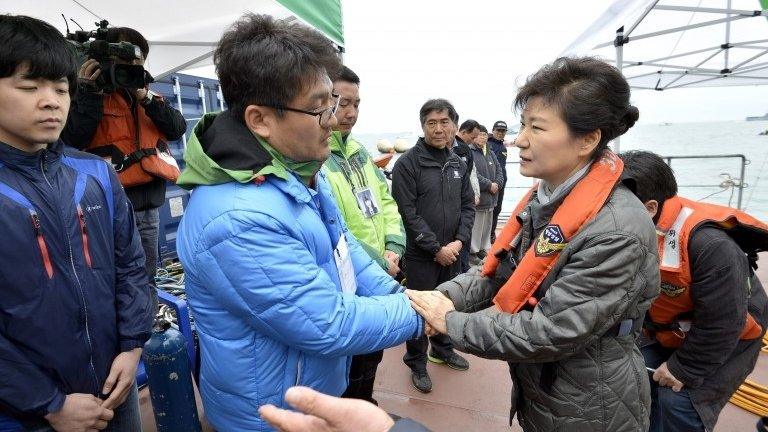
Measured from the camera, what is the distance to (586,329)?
4.28ft

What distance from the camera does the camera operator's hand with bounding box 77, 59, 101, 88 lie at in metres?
2.35

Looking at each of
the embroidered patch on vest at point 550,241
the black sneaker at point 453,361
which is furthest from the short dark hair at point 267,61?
the black sneaker at point 453,361

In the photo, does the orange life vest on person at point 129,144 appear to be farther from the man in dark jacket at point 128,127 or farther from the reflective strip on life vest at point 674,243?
the reflective strip on life vest at point 674,243

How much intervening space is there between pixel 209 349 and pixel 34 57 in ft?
4.13

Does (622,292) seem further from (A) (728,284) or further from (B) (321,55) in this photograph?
(B) (321,55)

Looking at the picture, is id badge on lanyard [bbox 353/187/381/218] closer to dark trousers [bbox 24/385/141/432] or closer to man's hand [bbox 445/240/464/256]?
man's hand [bbox 445/240/464/256]

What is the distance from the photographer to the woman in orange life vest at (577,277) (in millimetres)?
1309

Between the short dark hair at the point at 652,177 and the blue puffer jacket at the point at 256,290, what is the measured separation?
1437 millimetres

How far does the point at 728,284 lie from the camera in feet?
5.90

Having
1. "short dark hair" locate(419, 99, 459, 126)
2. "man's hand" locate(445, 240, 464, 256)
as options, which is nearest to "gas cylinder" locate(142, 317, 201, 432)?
"man's hand" locate(445, 240, 464, 256)

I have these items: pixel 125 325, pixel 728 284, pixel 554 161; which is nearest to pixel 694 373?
pixel 728 284

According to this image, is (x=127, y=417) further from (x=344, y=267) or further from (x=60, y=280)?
(x=344, y=267)

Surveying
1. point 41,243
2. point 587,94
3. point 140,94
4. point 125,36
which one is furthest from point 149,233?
point 587,94

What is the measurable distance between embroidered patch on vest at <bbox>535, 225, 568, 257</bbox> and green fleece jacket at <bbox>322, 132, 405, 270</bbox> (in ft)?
4.24
